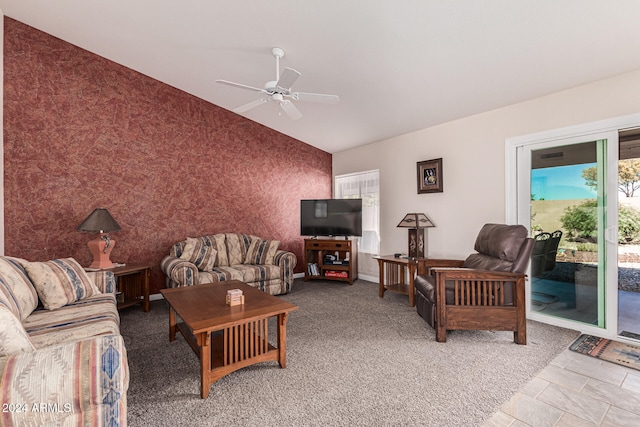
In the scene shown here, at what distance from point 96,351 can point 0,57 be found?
3.77 meters

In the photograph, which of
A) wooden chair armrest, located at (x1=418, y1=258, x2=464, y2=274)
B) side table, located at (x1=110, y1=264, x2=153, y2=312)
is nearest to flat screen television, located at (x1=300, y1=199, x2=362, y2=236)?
wooden chair armrest, located at (x1=418, y1=258, x2=464, y2=274)

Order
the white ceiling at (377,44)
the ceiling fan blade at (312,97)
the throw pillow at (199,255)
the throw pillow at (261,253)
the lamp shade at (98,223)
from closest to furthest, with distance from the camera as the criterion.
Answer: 1. the white ceiling at (377,44)
2. the ceiling fan blade at (312,97)
3. the lamp shade at (98,223)
4. the throw pillow at (199,255)
5. the throw pillow at (261,253)

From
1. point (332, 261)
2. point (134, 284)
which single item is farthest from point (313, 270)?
point (134, 284)

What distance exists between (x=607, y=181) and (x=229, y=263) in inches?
171

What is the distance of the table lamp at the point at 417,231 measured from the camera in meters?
4.05

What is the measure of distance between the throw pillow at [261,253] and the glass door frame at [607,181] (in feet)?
9.91

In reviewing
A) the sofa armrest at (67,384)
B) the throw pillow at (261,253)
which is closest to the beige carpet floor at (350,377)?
the sofa armrest at (67,384)

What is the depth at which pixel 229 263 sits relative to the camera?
445 cm

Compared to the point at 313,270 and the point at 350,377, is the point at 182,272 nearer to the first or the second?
the point at 313,270

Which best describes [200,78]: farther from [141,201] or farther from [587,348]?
[587,348]

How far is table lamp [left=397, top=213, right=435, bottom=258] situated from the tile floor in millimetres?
1891

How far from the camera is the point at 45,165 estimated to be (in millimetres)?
3477

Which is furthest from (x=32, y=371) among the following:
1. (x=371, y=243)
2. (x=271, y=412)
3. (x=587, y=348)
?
(x=371, y=243)

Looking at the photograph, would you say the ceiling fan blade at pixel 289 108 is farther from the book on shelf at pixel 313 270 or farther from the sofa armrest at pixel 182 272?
the book on shelf at pixel 313 270
